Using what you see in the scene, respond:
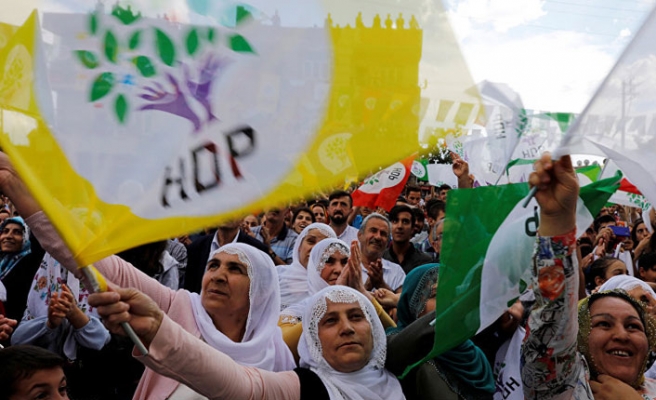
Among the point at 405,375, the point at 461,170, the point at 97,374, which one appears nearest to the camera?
the point at 405,375

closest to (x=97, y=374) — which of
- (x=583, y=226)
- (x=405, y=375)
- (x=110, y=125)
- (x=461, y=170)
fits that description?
(x=405, y=375)

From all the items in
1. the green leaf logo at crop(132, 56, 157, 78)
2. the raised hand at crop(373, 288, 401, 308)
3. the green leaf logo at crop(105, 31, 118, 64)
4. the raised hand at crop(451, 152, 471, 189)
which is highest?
the green leaf logo at crop(105, 31, 118, 64)

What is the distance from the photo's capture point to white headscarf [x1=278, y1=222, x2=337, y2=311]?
488 centimetres

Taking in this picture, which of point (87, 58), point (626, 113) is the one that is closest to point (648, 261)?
point (626, 113)

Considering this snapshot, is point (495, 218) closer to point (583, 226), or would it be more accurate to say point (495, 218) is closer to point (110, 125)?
point (583, 226)

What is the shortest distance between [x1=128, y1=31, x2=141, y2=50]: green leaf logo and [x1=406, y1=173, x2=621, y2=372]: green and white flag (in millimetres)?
1132

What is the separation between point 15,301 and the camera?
4285mm

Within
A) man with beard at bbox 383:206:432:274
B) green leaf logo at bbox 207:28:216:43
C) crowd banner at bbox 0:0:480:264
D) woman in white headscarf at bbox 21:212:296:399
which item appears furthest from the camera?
man with beard at bbox 383:206:432:274

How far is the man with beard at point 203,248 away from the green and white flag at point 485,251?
300 cm

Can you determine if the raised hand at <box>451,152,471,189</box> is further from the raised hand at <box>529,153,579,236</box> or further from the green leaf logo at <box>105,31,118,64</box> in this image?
the green leaf logo at <box>105,31,118,64</box>

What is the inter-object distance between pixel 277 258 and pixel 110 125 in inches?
195

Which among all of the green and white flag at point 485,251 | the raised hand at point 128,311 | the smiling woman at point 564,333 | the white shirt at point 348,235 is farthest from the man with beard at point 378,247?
the raised hand at point 128,311

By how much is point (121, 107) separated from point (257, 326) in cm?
161

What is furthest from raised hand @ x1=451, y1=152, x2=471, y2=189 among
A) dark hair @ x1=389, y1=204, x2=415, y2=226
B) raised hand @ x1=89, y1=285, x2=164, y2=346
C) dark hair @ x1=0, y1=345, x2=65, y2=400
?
dark hair @ x1=389, y1=204, x2=415, y2=226
